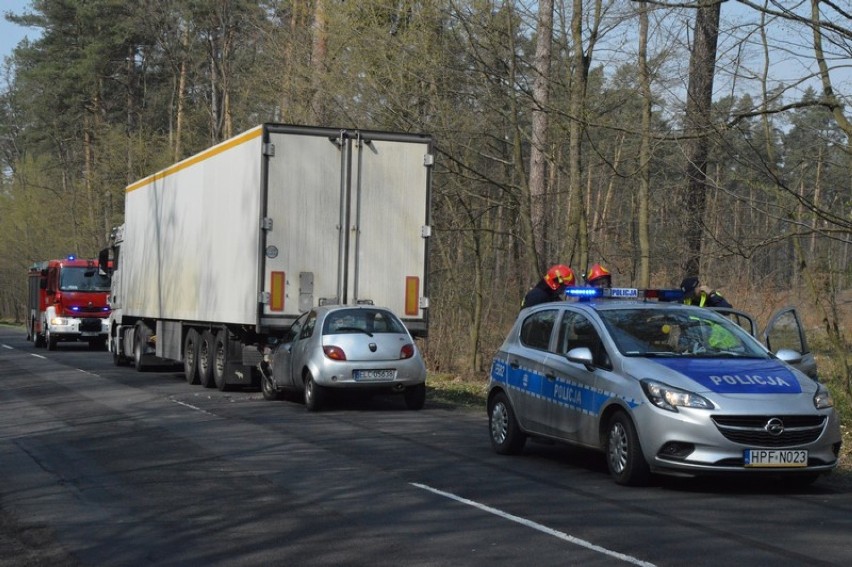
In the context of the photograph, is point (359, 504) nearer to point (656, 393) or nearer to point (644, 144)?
point (656, 393)

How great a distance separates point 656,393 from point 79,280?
31132mm

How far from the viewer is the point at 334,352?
17078 millimetres

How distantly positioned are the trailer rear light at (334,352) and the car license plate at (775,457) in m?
8.33

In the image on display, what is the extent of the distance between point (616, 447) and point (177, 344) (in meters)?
14.6

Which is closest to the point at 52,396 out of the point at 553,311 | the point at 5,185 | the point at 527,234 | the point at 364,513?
the point at 527,234

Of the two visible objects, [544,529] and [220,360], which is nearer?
[544,529]

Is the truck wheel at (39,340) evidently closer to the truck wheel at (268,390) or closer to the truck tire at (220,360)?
the truck tire at (220,360)

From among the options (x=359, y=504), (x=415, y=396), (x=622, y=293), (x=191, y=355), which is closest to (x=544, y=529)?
(x=359, y=504)

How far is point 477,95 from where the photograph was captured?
2173 centimetres

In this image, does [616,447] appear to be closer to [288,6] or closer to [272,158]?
[272,158]

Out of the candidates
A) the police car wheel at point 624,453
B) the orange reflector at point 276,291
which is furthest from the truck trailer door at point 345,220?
the police car wheel at point 624,453

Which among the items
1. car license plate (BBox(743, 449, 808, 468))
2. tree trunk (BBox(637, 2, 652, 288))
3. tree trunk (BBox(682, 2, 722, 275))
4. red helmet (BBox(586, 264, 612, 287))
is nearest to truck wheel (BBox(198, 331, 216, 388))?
tree trunk (BBox(637, 2, 652, 288))

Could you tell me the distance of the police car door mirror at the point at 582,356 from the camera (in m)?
10.8

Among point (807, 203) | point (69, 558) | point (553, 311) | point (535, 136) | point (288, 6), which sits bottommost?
point (69, 558)
